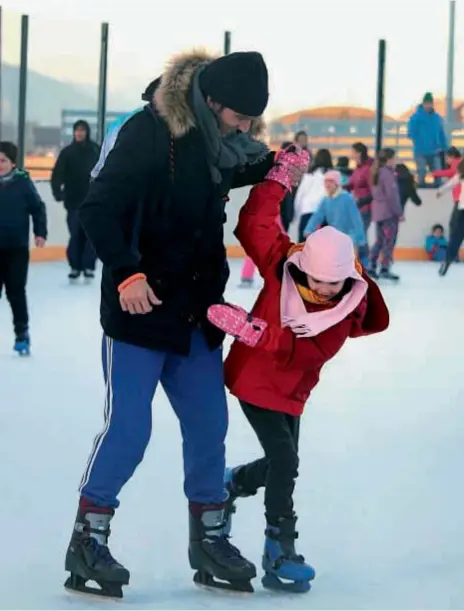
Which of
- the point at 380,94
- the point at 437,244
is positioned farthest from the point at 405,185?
the point at 380,94

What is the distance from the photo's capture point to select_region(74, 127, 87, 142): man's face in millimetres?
10391

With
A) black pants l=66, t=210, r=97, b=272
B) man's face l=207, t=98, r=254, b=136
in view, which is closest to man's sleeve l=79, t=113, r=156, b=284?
man's face l=207, t=98, r=254, b=136

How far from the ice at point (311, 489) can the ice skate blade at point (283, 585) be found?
0.02 m

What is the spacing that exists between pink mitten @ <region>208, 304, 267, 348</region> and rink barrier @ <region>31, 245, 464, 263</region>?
32.3 feet

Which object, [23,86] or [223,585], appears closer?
[223,585]

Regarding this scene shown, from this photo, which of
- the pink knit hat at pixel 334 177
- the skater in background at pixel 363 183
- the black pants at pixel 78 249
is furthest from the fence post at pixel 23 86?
the pink knit hat at pixel 334 177

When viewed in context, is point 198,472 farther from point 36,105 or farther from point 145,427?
point 36,105

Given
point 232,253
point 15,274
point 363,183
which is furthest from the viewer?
point 232,253

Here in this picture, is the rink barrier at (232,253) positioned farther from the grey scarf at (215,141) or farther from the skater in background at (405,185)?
the grey scarf at (215,141)

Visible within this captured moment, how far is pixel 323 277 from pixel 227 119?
36 cm

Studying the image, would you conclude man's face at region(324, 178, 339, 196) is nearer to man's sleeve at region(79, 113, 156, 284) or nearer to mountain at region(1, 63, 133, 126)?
mountain at region(1, 63, 133, 126)

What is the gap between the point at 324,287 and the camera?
8.71 ft

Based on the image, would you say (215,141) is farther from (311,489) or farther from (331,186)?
(331,186)

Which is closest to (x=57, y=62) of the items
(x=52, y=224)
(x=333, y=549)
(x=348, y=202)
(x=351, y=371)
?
(x=52, y=224)
